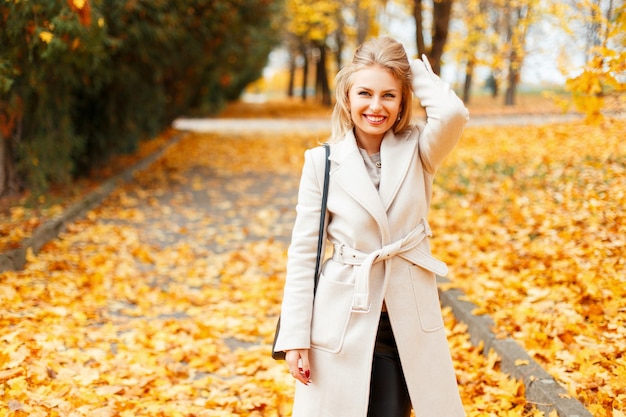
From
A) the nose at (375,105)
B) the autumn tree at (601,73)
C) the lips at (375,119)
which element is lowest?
the lips at (375,119)

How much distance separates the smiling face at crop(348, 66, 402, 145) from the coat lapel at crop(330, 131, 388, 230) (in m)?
0.10

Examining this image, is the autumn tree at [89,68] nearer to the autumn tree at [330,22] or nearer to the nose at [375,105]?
the nose at [375,105]

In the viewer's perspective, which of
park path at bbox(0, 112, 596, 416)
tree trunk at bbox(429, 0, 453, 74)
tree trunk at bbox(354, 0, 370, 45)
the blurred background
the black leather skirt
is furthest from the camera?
tree trunk at bbox(354, 0, 370, 45)

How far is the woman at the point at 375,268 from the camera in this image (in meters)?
2.35

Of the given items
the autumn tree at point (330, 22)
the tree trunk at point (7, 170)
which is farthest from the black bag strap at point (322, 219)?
the autumn tree at point (330, 22)

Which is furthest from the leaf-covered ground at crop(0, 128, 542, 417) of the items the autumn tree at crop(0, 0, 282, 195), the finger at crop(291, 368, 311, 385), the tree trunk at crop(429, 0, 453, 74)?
the tree trunk at crop(429, 0, 453, 74)

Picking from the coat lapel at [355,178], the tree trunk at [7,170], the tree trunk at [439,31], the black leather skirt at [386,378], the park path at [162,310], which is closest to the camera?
the coat lapel at [355,178]

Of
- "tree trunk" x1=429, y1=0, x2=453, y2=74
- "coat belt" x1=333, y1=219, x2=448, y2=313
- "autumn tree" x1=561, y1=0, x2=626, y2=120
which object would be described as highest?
"tree trunk" x1=429, y1=0, x2=453, y2=74

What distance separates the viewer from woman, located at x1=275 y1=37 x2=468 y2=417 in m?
2.35

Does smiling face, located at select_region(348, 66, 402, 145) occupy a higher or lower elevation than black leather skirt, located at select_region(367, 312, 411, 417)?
higher

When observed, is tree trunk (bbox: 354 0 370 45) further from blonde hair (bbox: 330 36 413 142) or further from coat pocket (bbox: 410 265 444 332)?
coat pocket (bbox: 410 265 444 332)

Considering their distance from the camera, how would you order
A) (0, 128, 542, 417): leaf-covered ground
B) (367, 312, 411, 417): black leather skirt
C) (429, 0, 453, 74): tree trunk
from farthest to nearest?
1. (429, 0, 453, 74): tree trunk
2. (0, 128, 542, 417): leaf-covered ground
3. (367, 312, 411, 417): black leather skirt

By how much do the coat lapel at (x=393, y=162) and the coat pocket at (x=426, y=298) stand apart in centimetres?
28

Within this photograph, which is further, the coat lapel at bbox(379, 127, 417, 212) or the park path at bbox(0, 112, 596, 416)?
the park path at bbox(0, 112, 596, 416)
